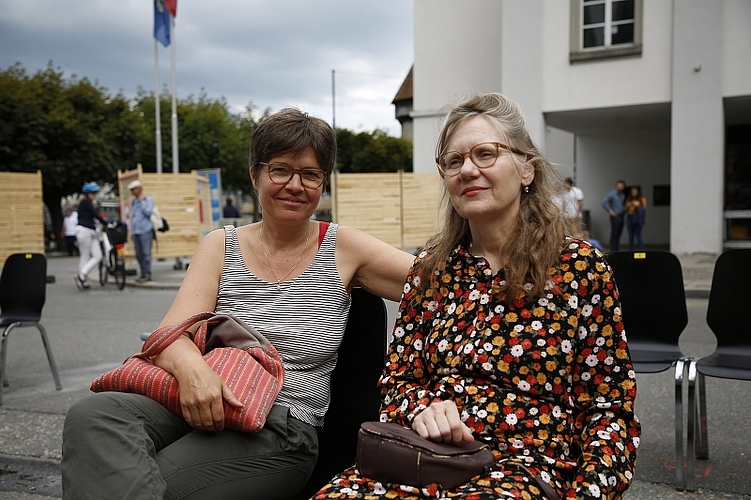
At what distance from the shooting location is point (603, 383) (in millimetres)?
2045

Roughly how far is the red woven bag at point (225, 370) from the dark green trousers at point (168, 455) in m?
0.06

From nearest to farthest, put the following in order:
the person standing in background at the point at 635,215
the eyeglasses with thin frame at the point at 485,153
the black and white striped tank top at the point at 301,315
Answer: the eyeglasses with thin frame at the point at 485,153
the black and white striped tank top at the point at 301,315
the person standing in background at the point at 635,215

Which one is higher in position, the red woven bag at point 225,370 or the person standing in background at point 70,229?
the red woven bag at point 225,370

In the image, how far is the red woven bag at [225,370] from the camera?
219cm

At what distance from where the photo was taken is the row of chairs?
3.73 meters

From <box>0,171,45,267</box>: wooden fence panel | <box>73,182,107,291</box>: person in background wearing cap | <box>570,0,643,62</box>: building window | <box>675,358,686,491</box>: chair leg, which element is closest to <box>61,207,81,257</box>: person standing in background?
<box>0,171,45,267</box>: wooden fence panel

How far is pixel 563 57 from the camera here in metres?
18.3

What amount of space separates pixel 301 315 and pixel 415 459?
0.82 m

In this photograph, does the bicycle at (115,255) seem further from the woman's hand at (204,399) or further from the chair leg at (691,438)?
the woman's hand at (204,399)

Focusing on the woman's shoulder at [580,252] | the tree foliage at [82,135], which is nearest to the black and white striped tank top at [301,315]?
the woman's shoulder at [580,252]

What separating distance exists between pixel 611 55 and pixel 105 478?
18.0 metres

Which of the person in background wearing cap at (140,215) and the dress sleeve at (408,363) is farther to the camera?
the person in background wearing cap at (140,215)

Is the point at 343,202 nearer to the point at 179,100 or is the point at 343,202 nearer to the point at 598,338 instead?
the point at 598,338

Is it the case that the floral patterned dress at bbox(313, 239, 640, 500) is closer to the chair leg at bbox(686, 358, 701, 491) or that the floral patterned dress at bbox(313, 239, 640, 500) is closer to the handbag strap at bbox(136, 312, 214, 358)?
the handbag strap at bbox(136, 312, 214, 358)
